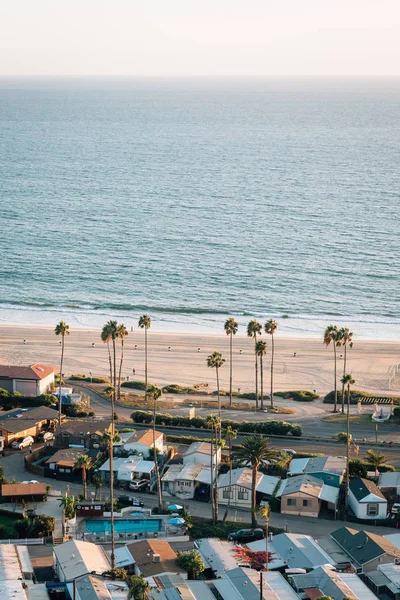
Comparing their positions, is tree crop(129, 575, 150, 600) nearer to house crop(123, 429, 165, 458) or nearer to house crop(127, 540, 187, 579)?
house crop(127, 540, 187, 579)

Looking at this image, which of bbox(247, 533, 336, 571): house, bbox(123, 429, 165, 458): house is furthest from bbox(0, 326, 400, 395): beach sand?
bbox(247, 533, 336, 571): house

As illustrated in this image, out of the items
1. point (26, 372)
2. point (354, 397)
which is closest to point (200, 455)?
point (26, 372)

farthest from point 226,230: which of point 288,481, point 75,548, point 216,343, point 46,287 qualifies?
point 75,548

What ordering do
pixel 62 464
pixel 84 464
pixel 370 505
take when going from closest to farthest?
pixel 370 505 → pixel 84 464 → pixel 62 464

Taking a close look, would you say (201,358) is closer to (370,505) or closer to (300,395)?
(300,395)

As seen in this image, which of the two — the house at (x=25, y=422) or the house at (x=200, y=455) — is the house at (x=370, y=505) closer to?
the house at (x=200, y=455)

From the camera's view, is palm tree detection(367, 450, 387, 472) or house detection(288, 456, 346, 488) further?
palm tree detection(367, 450, 387, 472)

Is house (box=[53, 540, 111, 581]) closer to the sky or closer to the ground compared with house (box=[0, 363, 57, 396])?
closer to the ground

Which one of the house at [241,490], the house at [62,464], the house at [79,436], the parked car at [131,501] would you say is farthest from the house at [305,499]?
the house at [79,436]
